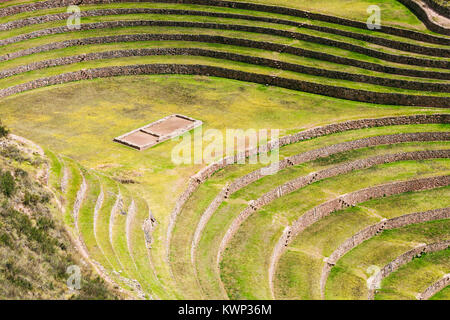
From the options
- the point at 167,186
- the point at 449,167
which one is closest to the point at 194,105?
the point at 167,186

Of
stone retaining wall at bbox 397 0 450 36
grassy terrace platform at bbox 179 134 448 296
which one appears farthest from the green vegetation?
stone retaining wall at bbox 397 0 450 36

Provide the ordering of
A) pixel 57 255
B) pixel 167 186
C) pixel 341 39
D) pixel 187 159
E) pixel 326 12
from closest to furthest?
pixel 57 255
pixel 167 186
pixel 187 159
pixel 341 39
pixel 326 12

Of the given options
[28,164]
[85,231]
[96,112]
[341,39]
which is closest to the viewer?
[85,231]

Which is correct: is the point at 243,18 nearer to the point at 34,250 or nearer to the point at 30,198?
the point at 30,198

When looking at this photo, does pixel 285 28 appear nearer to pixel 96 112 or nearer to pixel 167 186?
pixel 96 112

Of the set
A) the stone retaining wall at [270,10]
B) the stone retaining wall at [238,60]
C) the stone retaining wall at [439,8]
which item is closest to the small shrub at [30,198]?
the stone retaining wall at [238,60]

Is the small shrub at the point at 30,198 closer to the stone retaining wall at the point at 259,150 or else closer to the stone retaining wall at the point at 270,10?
the stone retaining wall at the point at 259,150
